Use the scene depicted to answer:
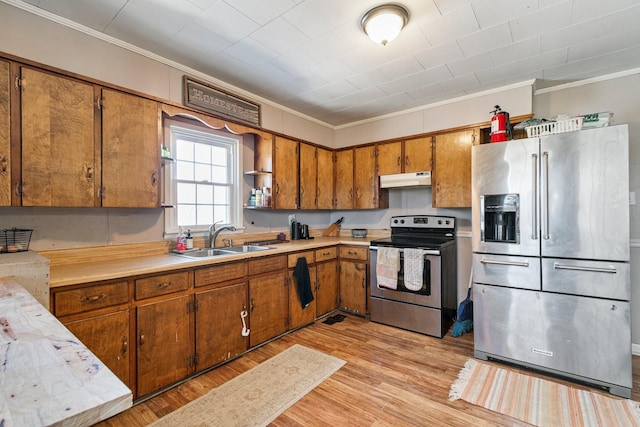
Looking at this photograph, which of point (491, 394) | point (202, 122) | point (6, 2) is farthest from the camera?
point (202, 122)

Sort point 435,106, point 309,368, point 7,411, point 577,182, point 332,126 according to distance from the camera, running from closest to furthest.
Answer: point 7,411, point 577,182, point 309,368, point 435,106, point 332,126

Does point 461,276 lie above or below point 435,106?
below

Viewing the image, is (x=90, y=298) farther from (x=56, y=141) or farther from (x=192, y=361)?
(x=56, y=141)

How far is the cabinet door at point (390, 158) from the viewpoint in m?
3.79

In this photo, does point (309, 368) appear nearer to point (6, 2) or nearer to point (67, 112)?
point (67, 112)

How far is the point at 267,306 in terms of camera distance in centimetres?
Result: 286

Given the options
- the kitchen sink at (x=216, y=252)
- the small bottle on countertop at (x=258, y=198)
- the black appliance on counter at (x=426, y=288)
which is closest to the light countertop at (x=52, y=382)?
the kitchen sink at (x=216, y=252)

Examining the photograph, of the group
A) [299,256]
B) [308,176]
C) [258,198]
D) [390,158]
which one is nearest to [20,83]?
[258,198]

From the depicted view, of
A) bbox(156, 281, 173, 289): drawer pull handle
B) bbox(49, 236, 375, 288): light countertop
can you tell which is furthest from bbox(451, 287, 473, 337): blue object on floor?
Result: bbox(156, 281, 173, 289): drawer pull handle

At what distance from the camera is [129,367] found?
1930mm

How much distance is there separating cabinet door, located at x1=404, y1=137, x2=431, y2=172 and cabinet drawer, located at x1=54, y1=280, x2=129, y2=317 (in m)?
Result: 3.14

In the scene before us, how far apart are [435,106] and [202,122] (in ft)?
Answer: 8.70

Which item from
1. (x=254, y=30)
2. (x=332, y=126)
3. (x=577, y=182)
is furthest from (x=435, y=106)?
(x=254, y=30)

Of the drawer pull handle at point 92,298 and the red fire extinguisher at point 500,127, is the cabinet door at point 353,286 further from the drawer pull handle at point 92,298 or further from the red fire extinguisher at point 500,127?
the drawer pull handle at point 92,298
